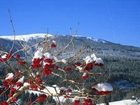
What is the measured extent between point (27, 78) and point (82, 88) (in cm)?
66

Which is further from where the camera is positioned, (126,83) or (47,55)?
(126,83)

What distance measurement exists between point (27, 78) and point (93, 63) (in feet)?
2.23

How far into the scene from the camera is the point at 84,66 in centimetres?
373

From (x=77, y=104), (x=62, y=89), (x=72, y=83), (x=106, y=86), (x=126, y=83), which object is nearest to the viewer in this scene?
(x=106, y=86)

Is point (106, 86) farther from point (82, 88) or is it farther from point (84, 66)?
point (84, 66)

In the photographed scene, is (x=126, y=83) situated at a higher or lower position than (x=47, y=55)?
lower

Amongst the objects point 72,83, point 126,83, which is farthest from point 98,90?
point 126,83

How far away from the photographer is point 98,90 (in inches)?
131

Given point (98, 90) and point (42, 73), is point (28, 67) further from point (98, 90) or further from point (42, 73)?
point (98, 90)

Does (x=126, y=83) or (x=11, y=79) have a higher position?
(x=11, y=79)

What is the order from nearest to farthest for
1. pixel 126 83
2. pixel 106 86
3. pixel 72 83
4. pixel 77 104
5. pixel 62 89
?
pixel 106 86
pixel 72 83
pixel 77 104
pixel 62 89
pixel 126 83

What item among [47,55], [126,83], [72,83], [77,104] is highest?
[47,55]

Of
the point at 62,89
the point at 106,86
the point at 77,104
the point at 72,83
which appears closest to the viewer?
the point at 106,86

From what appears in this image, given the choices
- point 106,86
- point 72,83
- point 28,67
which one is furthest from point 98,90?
point 28,67
